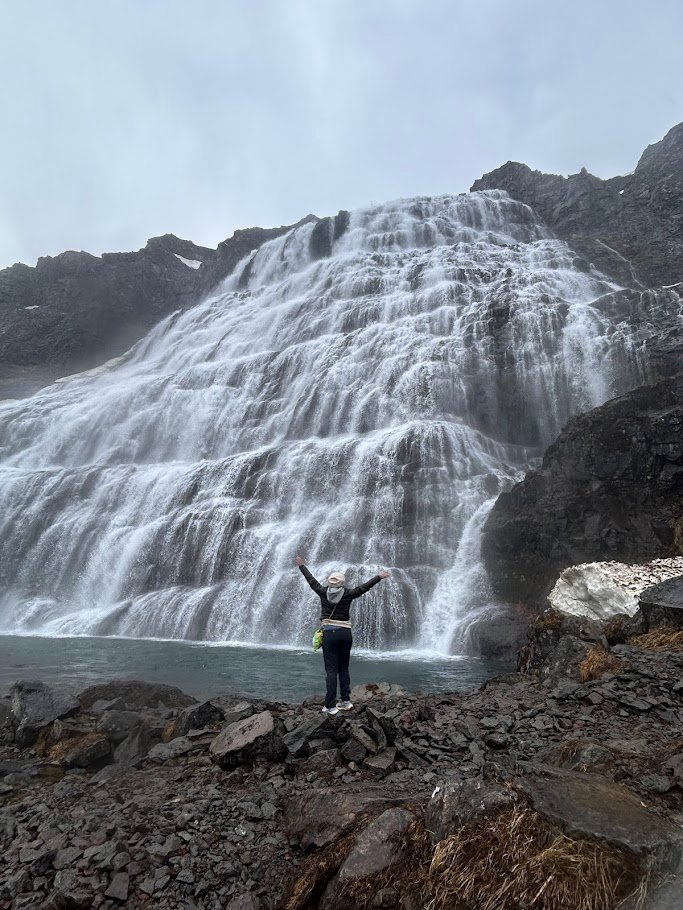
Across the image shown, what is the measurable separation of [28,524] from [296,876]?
3752cm

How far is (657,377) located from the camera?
102ft

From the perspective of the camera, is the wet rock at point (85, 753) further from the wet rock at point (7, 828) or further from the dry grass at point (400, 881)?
the dry grass at point (400, 881)

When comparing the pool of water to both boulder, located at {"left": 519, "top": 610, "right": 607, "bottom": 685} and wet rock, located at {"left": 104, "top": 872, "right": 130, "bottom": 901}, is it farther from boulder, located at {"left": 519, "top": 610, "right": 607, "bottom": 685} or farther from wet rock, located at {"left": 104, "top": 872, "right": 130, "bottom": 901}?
wet rock, located at {"left": 104, "top": 872, "right": 130, "bottom": 901}

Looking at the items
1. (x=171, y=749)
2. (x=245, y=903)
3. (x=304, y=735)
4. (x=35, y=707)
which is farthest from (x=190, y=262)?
(x=245, y=903)

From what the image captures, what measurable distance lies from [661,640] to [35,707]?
10.2 metres

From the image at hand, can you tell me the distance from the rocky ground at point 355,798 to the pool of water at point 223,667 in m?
5.91

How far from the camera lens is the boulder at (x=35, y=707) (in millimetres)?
8523

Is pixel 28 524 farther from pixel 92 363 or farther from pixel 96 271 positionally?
pixel 96 271

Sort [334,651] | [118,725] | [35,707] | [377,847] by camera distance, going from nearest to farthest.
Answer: [377,847]
[334,651]
[118,725]
[35,707]

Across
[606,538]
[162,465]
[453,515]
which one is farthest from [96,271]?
[606,538]

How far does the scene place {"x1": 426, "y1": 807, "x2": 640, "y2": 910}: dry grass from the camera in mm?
3016

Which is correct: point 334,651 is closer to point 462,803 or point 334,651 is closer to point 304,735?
point 304,735

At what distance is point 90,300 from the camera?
85500 mm

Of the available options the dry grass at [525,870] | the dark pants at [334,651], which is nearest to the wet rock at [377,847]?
the dry grass at [525,870]
